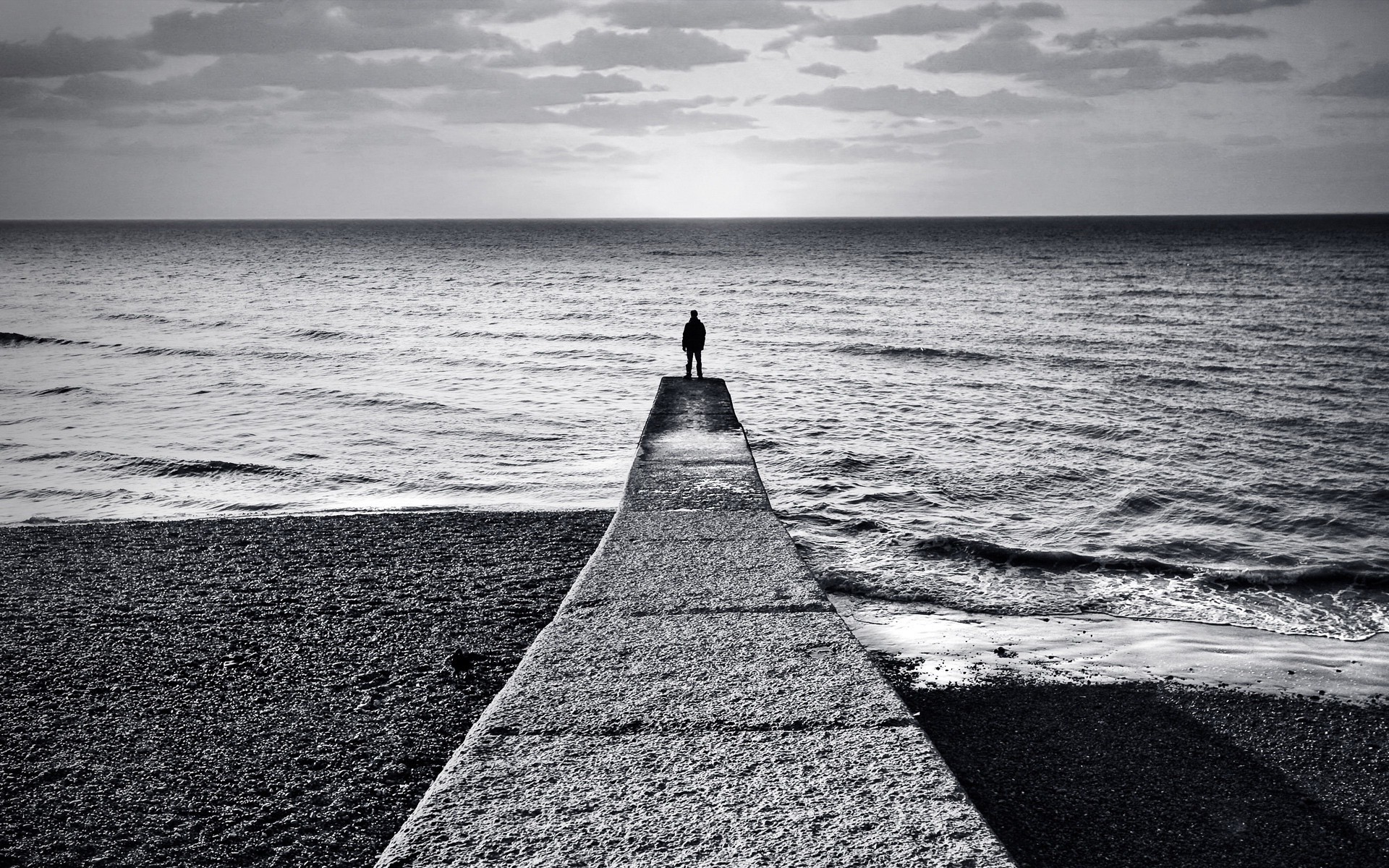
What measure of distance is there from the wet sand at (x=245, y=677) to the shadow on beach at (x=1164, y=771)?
11.5 feet

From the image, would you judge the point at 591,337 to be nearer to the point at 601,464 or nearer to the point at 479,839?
the point at 601,464

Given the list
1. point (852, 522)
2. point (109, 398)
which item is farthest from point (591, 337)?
point (852, 522)

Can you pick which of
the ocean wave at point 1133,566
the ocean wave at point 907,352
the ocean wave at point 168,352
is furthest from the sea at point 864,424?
the ocean wave at point 168,352

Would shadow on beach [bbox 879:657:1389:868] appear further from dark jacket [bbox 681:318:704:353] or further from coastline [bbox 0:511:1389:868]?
dark jacket [bbox 681:318:704:353]

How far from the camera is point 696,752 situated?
3947mm

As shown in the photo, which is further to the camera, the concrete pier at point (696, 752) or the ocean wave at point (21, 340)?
the ocean wave at point (21, 340)

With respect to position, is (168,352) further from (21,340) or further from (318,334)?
(21,340)

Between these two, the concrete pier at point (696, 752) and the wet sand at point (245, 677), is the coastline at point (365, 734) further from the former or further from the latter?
the concrete pier at point (696, 752)

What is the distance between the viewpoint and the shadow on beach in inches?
190

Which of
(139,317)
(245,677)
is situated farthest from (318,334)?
(245,677)

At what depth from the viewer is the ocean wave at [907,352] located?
2616 centimetres

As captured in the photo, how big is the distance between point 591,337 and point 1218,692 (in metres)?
26.7

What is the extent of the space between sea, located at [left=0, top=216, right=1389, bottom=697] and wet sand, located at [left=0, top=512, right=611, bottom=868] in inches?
111

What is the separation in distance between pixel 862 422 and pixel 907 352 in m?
9.84
